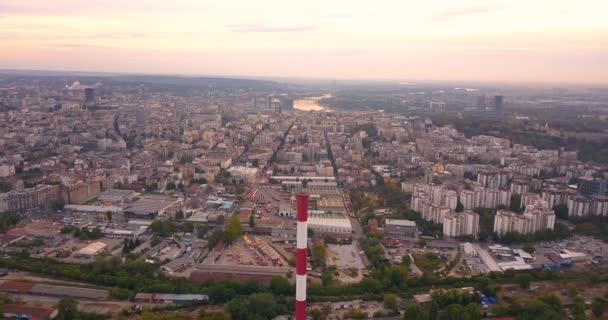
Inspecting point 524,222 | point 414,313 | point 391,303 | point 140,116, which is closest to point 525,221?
point 524,222

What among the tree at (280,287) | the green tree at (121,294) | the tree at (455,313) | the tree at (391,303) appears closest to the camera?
the tree at (455,313)

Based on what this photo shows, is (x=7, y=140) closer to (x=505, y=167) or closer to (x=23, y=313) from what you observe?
(x=23, y=313)

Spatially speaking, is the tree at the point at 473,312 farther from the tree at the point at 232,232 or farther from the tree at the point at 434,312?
the tree at the point at 232,232

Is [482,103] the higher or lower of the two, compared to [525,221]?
higher

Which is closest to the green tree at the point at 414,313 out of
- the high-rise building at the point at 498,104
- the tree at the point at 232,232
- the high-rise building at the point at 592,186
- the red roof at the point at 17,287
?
the tree at the point at 232,232

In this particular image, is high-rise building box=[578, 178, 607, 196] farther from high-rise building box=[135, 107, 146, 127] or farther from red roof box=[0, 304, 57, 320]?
high-rise building box=[135, 107, 146, 127]

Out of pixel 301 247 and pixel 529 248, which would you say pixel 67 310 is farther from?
pixel 529 248
